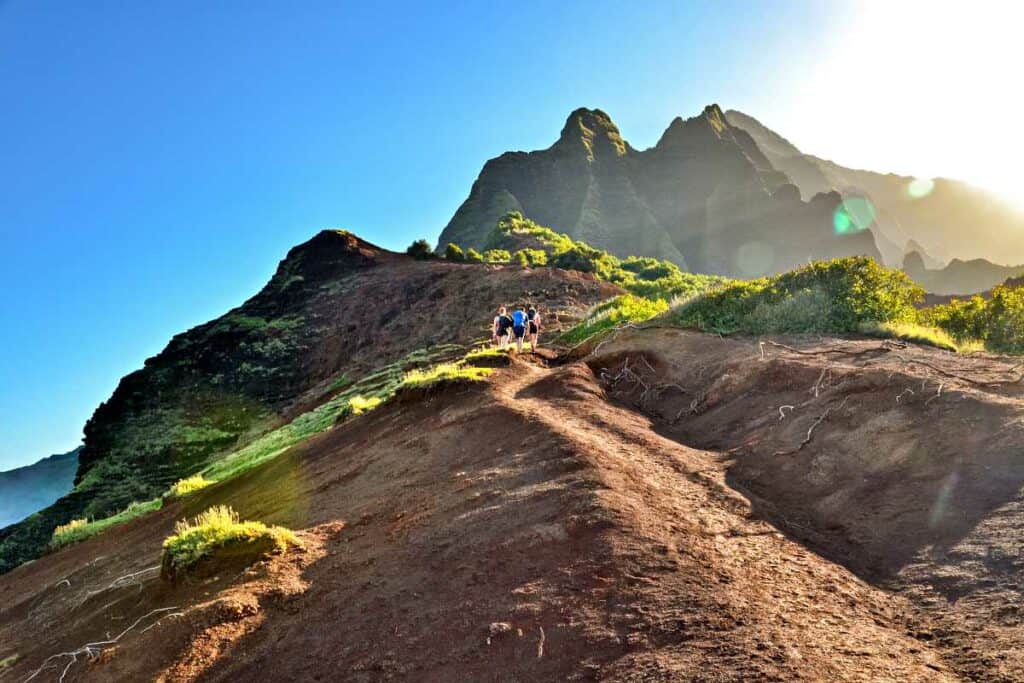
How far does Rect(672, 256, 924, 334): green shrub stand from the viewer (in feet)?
51.0

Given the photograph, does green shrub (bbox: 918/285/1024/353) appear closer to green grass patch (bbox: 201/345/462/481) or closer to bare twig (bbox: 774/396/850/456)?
bare twig (bbox: 774/396/850/456)

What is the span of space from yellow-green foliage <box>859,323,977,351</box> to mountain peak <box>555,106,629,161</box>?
396 feet

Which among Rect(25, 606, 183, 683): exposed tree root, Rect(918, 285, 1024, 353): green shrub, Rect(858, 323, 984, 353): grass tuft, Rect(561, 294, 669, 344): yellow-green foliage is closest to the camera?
Rect(25, 606, 183, 683): exposed tree root

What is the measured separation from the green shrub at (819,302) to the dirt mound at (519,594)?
754cm

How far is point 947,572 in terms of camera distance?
17.5 ft

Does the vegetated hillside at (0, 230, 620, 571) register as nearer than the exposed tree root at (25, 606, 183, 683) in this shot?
No

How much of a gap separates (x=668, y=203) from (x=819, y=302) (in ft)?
394

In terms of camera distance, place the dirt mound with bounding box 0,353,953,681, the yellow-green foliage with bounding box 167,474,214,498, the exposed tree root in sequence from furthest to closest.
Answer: the yellow-green foliage with bounding box 167,474,214,498
the exposed tree root
the dirt mound with bounding box 0,353,953,681

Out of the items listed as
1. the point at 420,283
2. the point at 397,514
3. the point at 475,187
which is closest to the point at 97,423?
the point at 420,283

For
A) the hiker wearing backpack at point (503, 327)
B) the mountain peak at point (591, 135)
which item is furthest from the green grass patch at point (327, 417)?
the mountain peak at point (591, 135)

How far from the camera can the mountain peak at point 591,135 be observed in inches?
5197

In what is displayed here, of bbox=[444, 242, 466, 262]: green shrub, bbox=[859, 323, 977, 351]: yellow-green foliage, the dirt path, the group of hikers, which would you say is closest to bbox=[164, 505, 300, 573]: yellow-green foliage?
the dirt path

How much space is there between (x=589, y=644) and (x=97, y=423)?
4967 cm

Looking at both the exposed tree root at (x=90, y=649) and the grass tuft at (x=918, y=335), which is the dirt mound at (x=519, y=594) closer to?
the exposed tree root at (x=90, y=649)
